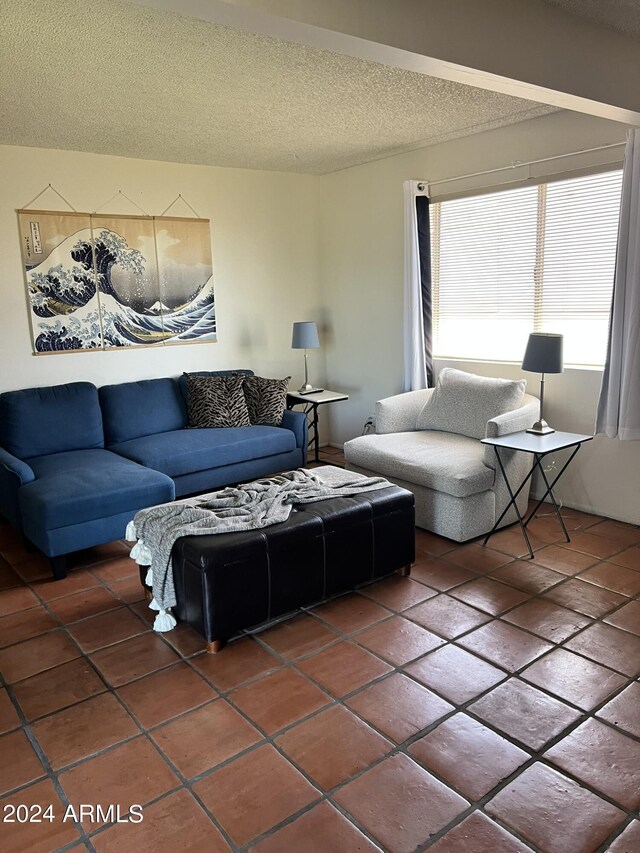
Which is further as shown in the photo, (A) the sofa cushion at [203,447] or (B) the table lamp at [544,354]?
(A) the sofa cushion at [203,447]

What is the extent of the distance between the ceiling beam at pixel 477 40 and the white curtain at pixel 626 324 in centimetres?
48

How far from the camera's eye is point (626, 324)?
3.63 metres

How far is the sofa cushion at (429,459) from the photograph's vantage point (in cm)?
368

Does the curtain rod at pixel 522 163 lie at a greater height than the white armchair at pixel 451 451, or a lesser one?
greater

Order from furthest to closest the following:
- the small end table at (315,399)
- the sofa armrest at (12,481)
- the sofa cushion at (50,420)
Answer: the small end table at (315,399) → the sofa cushion at (50,420) → the sofa armrest at (12,481)

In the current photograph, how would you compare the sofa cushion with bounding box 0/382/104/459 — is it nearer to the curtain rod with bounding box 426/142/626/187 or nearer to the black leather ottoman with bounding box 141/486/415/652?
the black leather ottoman with bounding box 141/486/415/652

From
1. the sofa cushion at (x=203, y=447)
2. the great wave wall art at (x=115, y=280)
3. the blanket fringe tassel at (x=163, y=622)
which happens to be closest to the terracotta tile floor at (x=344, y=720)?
the blanket fringe tassel at (x=163, y=622)

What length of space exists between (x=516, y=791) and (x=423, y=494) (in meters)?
2.10

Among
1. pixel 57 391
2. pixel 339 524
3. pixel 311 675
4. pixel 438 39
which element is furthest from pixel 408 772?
pixel 57 391

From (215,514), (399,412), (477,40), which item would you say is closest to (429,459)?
(399,412)

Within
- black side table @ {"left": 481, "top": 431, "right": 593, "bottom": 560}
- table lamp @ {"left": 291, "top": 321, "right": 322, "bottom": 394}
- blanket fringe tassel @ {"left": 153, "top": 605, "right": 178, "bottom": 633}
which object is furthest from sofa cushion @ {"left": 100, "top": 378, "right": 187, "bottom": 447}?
black side table @ {"left": 481, "top": 431, "right": 593, "bottom": 560}

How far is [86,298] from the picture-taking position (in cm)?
467

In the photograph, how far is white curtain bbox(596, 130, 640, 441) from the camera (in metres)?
3.52

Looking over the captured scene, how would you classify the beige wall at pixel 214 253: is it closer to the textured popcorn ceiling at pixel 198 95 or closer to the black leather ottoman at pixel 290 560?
the textured popcorn ceiling at pixel 198 95
